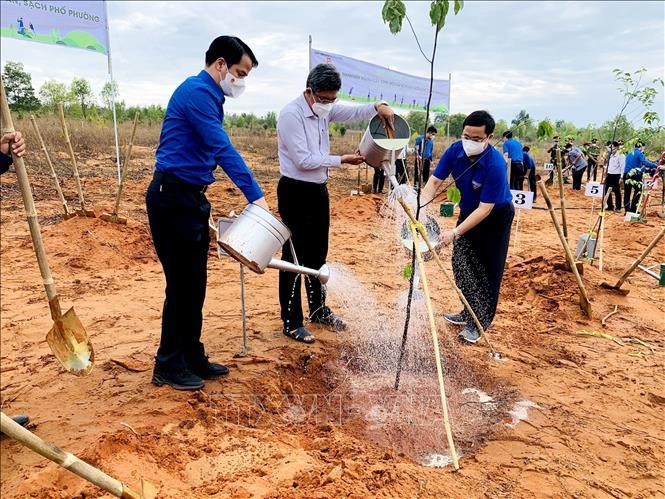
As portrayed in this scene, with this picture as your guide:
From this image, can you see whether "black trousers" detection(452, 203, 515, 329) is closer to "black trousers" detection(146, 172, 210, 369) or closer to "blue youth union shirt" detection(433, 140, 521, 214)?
"blue youth union shirt" detection(433, 140, 521, 214)

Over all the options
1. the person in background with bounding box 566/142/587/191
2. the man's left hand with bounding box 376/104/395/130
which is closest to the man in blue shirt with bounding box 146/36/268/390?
the man's left hand with bounding box 376/104/395/130

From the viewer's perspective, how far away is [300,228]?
146 inches

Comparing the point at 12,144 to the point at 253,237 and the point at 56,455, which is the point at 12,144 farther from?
the point at 56,455

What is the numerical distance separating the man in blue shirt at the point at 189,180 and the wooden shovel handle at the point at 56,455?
148 centimetres

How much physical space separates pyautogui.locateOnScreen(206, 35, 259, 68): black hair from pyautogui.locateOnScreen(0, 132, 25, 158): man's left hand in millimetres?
1086

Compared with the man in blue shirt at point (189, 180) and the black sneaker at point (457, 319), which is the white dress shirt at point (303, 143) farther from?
the black sneaker at point (457, 319)

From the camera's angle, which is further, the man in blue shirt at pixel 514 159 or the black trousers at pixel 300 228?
the man in blue shirt at pixel 514 159

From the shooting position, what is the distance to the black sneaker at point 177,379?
116 inches

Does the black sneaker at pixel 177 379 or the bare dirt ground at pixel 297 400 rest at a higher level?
the black sneaker at pixel 177 379

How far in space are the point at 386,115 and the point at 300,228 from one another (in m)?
1.13

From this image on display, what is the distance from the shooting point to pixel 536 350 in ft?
13.7

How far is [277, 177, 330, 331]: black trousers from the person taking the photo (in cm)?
364

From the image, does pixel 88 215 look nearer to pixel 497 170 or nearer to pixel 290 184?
pixel 290 184

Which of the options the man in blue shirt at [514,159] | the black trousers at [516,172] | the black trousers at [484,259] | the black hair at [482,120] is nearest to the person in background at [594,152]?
the man in blue shirt at [514,159]
